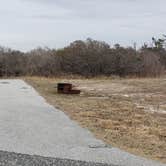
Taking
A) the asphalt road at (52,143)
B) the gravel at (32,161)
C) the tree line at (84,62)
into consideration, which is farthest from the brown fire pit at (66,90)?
the tree line at (84,62)

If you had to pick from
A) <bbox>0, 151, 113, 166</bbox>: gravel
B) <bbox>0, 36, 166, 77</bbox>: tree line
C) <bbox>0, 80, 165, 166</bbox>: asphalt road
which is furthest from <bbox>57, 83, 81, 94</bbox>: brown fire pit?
<bbox>0, 36, 166, 77</bbox>: tree line

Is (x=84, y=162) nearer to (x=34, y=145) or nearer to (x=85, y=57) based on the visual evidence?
(x=34, y=145)

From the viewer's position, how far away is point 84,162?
6.26 metres

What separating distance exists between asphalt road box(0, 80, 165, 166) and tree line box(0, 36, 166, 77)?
24.2 m

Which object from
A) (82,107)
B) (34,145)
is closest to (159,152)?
(34,145)

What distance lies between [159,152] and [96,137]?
148 cm

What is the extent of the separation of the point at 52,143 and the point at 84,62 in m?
28.3

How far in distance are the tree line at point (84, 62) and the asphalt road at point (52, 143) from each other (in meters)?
24.2

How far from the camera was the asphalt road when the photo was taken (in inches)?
253

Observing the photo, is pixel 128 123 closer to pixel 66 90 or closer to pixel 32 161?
pixel 32 161

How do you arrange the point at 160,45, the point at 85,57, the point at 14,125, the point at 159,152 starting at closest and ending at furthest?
the point at 159,152, the point at 14,125, the point at 85,57, the point at 160,45

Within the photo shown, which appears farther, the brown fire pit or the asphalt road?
the brown fire pit

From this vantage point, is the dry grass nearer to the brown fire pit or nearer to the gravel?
the gravel

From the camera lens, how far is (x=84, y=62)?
3584 cm
